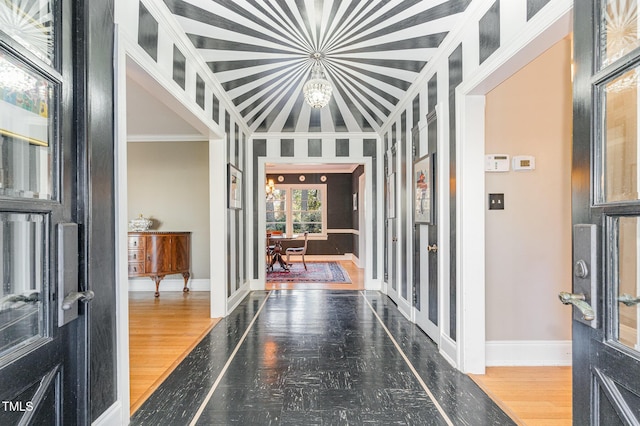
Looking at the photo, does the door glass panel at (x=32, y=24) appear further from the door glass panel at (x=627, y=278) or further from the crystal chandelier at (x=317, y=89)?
the door glass panel at (x=627, y=278)

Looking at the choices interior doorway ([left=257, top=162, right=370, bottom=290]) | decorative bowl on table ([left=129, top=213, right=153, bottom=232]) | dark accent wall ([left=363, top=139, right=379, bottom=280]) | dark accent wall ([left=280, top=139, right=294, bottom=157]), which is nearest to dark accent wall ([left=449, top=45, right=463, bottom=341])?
dark accent wall ([left=363, top=139, right=379, bottom=280])

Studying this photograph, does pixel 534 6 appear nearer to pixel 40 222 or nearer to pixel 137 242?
pixel 40 222

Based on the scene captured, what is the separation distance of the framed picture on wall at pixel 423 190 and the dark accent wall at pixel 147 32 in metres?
2.36

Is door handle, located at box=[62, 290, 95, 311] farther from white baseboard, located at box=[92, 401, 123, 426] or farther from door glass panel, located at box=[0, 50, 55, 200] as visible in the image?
white baseboard, located at box=[92, 401, 123, 426]

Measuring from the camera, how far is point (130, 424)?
1806mm

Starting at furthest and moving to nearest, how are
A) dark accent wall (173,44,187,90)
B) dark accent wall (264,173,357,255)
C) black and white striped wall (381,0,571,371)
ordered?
dark accent wall (264,173,357,255)
dark accent wall (173,44,187,90)
black and white striped wall (381,0,571,371)

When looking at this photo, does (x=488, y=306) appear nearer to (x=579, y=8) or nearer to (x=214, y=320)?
(x=579, y=8)

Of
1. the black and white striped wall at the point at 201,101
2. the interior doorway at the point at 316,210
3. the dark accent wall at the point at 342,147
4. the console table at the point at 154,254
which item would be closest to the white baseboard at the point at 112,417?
the black and white striped wall at the point at 201,101

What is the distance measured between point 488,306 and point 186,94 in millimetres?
3015

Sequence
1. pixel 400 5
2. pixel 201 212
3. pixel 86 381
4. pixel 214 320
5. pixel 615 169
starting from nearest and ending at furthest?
pixel 615 169 → pixel 86 381 → pixel 400 5 → pixel 214 320 → pixel 201 212

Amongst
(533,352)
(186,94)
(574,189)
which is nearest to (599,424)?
(574,189)

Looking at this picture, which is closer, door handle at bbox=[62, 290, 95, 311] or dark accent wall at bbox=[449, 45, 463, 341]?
door handle at bbox=[62, 290, 95, 311]

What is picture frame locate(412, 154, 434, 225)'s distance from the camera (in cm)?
298

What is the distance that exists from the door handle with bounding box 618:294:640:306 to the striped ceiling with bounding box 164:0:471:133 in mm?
2021
